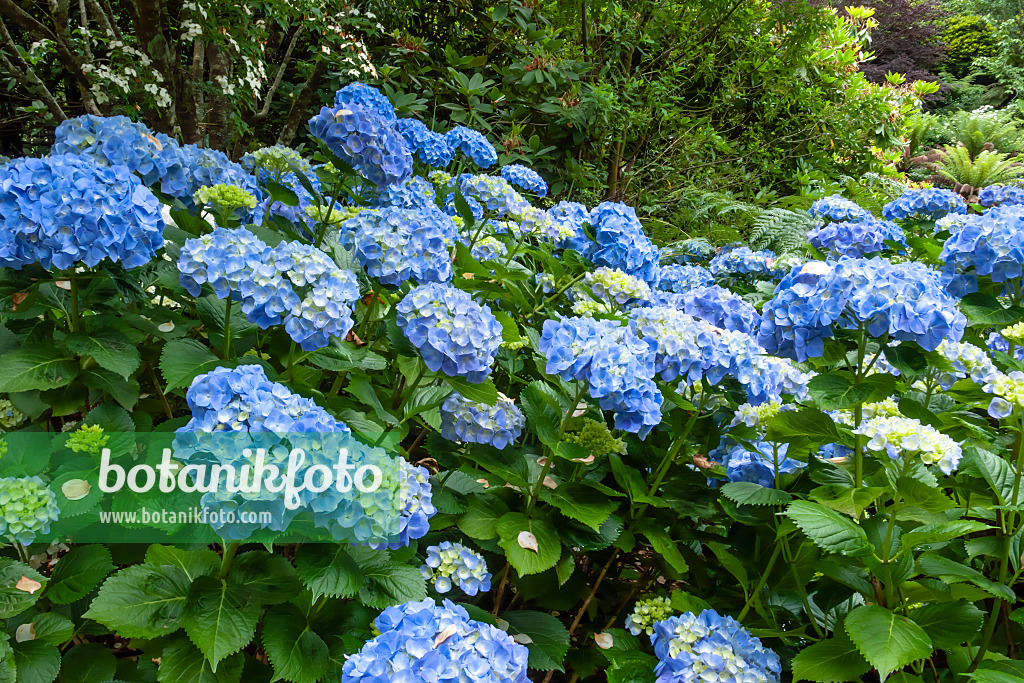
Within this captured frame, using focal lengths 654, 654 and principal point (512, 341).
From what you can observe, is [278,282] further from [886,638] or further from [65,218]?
[886,638]

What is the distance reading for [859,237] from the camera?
2727 millimetres

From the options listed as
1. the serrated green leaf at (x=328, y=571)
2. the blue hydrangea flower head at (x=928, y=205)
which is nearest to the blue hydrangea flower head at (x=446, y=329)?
the serrated green leaf at (x=328, y=571)

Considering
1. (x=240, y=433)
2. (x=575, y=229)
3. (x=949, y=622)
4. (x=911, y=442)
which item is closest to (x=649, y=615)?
(x=949, y=622)

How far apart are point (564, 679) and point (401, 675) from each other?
1.10m

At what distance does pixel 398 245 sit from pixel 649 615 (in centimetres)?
113

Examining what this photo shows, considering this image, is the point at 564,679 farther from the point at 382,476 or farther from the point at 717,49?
the point at 717,49

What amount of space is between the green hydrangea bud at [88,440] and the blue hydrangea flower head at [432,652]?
69cm

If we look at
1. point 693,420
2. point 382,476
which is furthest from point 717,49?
point 382,476

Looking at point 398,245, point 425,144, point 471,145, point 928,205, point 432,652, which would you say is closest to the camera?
point 432,652

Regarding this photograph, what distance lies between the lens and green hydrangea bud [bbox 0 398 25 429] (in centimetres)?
164

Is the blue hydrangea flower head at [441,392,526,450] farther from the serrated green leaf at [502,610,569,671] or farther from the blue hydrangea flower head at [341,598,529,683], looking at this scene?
the blue hydrangea flower head at [341,598,529,683]

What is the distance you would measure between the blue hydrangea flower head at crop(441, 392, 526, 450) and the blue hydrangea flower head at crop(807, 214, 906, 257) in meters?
1.80

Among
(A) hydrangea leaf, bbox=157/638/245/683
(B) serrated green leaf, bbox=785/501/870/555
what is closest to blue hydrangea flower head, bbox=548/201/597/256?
(B) serrated green leaf, bbox=785/501/870/555

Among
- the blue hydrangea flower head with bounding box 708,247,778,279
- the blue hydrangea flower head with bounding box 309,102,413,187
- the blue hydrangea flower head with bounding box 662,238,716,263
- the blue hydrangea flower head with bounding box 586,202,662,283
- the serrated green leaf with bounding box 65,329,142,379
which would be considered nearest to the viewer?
the serrated green leaf with bounding box 65,329,142,379
